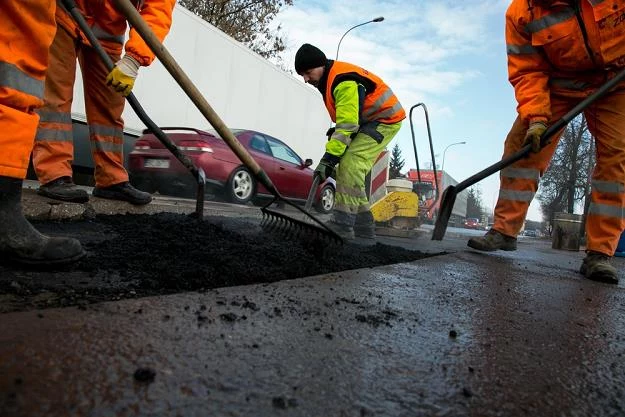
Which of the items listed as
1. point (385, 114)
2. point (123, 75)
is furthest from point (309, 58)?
point (123, 75)

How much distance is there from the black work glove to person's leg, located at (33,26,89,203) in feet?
5.89

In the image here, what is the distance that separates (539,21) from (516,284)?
1.92 m

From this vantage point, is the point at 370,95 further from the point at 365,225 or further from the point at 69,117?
the point at 69,117

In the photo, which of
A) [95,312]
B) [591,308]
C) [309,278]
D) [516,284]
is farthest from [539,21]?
[95,312]

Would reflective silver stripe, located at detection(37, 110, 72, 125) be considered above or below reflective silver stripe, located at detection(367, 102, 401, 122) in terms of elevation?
below

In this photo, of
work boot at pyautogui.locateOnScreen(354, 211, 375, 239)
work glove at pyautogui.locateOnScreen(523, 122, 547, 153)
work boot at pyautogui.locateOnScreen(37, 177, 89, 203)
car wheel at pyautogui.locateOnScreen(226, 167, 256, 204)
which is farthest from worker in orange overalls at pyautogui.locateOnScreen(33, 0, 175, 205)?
car wheel at pyautogui.locateOnScreen(226, 167, 256, 204)

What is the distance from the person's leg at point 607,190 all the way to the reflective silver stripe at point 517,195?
0.46 meters

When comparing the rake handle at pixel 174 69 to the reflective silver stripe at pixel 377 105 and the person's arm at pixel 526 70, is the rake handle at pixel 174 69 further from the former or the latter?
the reflective silver stripe at pixel 377 105

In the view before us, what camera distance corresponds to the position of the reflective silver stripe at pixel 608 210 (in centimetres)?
286

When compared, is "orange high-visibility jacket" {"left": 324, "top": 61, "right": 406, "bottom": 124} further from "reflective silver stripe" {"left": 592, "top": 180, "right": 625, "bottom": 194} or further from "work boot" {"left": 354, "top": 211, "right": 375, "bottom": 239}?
"reflective silver stripe" {"left": 592, "top": 180, "right": 625, "bottom": 194}

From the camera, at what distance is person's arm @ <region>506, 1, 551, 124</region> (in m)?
3.12

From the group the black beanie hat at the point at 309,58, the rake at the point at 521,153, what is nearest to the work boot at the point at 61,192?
the black beanie hat at the point at 309,58

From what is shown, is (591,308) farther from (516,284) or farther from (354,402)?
(354,402)

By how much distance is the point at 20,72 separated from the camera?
4.62 ft
